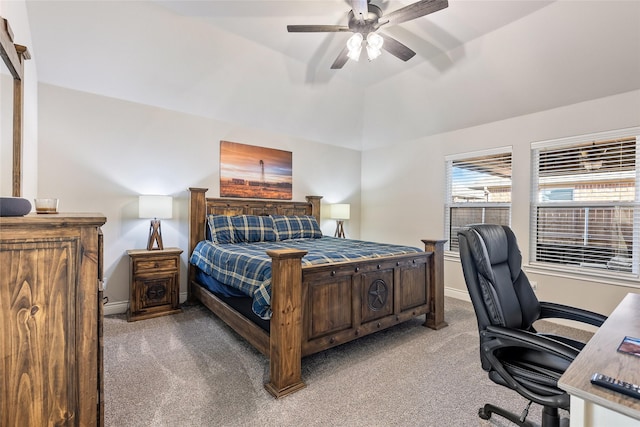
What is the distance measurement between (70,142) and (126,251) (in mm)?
1331

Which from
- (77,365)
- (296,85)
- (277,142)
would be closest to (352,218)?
(277,142)

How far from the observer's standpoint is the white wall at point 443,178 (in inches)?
122

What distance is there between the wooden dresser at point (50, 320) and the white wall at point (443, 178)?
4216mm

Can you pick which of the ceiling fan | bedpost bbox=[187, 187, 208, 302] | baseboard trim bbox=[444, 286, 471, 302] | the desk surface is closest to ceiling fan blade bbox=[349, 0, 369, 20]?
the ceiling fan

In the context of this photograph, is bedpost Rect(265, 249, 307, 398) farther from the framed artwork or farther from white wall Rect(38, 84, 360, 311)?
the framed artwork

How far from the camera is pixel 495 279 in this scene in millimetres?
1600

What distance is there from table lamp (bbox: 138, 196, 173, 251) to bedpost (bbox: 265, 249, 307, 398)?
2.07 metres

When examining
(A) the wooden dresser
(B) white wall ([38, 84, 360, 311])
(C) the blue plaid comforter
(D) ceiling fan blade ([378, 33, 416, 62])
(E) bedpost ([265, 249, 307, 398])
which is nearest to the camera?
(A) the wooden dresser

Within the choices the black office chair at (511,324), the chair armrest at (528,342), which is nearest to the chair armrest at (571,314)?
the black office chair at (511,324)

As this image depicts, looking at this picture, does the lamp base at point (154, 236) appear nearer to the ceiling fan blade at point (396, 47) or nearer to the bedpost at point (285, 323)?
the bedpost at point (285, 323)

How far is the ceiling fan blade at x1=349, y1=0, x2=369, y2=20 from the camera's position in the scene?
2.13m

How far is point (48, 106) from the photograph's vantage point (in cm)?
314

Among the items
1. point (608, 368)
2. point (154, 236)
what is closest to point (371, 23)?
point (608, 368)

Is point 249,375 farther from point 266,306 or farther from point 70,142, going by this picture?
point 70,142
